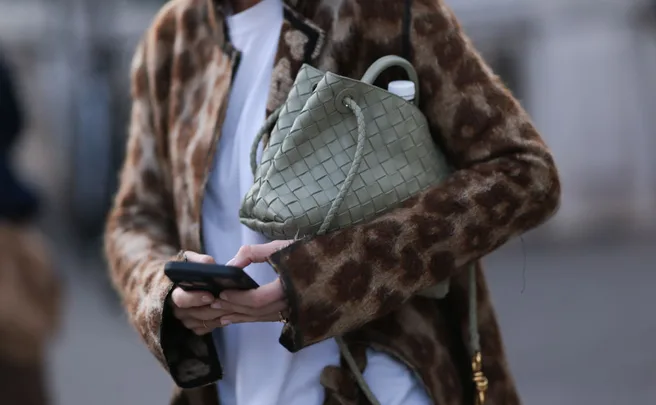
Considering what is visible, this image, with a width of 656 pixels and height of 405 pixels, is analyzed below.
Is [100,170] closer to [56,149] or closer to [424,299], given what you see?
[56,149]

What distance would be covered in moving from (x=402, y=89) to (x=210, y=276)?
18.0 inches

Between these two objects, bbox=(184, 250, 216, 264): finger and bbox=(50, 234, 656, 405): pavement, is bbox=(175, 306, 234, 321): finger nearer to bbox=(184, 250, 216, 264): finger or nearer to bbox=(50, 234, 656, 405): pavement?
bbox=(184, 250, 216, 264): finger

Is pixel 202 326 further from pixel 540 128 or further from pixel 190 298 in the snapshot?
pixel 540 128

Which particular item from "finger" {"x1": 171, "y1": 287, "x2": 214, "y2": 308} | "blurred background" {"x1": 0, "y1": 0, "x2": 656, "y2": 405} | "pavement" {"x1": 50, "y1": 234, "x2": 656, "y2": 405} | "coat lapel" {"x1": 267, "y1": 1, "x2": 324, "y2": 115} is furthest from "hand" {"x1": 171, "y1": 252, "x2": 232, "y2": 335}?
"blurred background" {"x1": 0, "y1": 0, "x2": 656, "y2": 405}

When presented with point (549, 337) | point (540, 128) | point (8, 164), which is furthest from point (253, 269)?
point (540, 128)

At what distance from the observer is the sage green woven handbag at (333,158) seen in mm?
1721

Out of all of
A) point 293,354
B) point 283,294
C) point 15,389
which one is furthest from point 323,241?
point 15,389

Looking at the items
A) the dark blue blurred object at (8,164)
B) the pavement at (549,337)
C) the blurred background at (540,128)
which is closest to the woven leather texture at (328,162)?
the dark blue blurred object at (8,164)

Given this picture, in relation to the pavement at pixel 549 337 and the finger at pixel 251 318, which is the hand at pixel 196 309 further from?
the pavement at pixel 549 337

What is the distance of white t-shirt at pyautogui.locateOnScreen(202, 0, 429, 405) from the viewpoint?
1925mm

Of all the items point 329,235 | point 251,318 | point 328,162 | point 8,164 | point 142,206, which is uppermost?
point 328,162

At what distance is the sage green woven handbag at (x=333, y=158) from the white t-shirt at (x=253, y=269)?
0.20 metres

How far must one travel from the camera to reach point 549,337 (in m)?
8.35

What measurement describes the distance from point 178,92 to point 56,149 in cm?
1568
